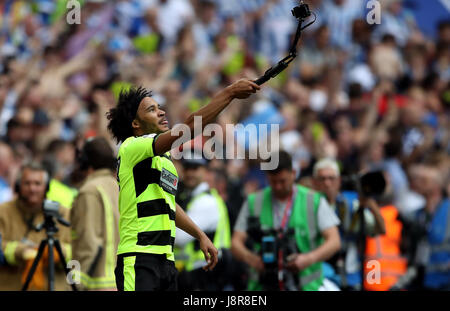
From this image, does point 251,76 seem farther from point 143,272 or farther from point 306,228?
point 143,272

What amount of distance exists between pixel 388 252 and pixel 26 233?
3.88 metres

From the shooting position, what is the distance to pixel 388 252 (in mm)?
Answer: 10078

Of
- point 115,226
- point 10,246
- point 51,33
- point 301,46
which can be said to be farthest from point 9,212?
point 301,46

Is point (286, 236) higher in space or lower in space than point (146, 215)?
higher

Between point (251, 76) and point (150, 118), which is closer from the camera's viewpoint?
point (150, 118)

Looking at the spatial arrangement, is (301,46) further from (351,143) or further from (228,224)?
(228,224)

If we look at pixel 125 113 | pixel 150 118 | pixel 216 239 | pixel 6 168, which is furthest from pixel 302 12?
pixel 6 168

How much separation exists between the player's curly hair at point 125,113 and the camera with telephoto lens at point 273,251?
2.08 m

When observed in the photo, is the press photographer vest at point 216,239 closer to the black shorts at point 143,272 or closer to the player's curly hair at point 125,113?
the player's curly hair at point 125,113

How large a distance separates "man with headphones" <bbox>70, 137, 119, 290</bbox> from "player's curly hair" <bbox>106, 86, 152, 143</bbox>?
1.37 metres

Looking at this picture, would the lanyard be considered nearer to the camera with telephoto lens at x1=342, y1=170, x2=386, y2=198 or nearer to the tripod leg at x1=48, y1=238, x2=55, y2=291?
the camera with telephoto lens at x1=342, y1=170, x2=386, y2=198

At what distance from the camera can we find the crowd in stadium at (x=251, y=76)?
1255cm

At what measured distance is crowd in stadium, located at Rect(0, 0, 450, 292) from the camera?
12.6 m

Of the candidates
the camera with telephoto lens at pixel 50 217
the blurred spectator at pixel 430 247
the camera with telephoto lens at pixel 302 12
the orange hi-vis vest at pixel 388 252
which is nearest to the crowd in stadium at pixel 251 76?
the blurred spectator at pixel 430 247
